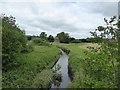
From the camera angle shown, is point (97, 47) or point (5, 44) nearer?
point (97, 47)

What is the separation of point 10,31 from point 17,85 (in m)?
7.50

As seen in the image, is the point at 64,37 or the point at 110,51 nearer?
the point at 110,51

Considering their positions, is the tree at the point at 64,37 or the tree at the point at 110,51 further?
the tree at the point at 64,37

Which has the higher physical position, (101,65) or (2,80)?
(101,65)

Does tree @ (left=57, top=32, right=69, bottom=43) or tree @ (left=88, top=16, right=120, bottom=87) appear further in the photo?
tree @ (left=57, top=32, right=69, bottom=43)

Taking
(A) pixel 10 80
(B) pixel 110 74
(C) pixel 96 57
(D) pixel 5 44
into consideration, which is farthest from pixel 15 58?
(B) pixel 110 74

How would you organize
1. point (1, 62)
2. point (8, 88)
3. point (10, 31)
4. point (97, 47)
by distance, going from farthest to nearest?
point (10, 31) → point (1, 62) → point (8, 88) → point (97, 47)

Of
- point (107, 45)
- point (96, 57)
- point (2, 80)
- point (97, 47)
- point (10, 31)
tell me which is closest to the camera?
point (107, 45)

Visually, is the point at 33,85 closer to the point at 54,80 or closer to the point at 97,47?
the point at 54,80

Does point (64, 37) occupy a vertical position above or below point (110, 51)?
above

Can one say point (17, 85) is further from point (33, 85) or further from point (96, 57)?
point (96, 57)

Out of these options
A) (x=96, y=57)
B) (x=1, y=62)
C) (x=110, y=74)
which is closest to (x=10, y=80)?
(x=1, y=62)

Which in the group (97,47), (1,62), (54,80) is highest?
(97,47)

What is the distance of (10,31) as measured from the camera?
21484 mm
